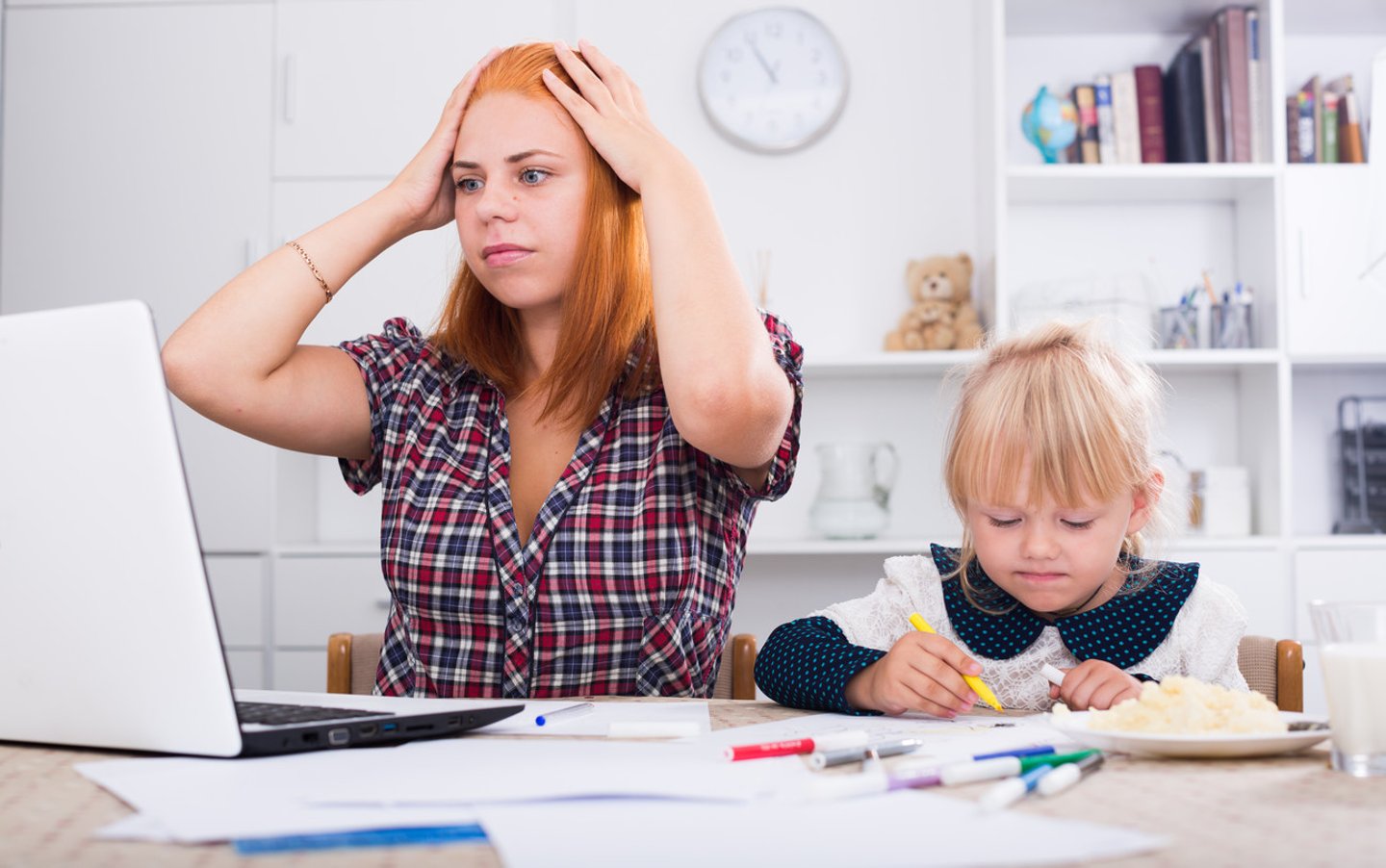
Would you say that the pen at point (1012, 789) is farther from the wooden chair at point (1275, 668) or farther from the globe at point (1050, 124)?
the globe at point (1050, 124)

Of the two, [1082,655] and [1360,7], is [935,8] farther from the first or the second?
[1082,655]

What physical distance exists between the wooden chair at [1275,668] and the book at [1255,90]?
1727 millimetres

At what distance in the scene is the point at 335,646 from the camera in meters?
1.40

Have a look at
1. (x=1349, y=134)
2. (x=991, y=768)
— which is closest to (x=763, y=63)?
(x=1349, y=134)

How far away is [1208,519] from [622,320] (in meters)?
1.80

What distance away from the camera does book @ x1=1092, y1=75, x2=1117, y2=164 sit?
271cm

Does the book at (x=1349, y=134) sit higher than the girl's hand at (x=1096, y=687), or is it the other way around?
the book at (x=1349, y=134)

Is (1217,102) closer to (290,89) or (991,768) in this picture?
(290,89)

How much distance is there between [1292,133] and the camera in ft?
8.86

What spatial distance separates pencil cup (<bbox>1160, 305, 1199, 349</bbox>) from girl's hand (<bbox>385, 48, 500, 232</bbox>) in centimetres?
181

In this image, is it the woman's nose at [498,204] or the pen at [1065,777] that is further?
the woman's nose at [498,204]

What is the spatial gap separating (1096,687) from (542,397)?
65 centimetres

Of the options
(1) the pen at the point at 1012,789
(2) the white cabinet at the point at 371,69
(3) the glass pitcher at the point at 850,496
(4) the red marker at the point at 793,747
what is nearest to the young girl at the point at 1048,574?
(4) the red marker at the point at 793,747

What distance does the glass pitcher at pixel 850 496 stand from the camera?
262cm
